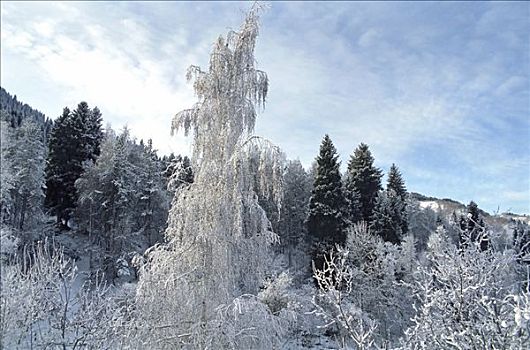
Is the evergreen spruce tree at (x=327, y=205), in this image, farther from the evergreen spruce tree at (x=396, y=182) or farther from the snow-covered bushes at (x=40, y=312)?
the snow-covered bushes at (x=40, y=312)

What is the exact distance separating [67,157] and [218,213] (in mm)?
24626

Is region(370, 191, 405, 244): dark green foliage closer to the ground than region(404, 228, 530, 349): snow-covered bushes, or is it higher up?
higher up

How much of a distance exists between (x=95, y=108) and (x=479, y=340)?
31843 millimetres

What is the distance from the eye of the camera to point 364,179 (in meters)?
32.5

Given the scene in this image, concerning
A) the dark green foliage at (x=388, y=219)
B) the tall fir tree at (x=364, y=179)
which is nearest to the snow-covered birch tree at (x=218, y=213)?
the dark green foliage at (x=388, y=219)

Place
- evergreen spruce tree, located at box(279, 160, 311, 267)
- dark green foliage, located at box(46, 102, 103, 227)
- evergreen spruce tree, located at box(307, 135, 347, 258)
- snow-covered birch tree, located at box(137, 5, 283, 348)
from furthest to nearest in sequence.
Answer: evergreen spruce tree, located at box(279, 160, 311, 267), dark green foliage, located at box(46, 102, 103, 227), evergreen spruce tree, located at box(307, 135, 347, 258), snow-covered birch tree, located at box(137, 5, 283, 348)

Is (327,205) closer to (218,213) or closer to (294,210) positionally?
(294,210)

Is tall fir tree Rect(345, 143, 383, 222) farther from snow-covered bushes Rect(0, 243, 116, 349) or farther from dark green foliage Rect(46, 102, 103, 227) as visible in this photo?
snow-covered bushes Rect(0, 243, 116, 349)

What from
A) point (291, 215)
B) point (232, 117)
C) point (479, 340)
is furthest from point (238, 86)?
point (291, 215)

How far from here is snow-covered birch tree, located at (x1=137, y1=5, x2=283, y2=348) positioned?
271 inches

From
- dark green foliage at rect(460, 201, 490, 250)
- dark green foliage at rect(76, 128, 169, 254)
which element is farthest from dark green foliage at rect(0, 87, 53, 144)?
dark green foliage at rect(460, 201, 490, 250)

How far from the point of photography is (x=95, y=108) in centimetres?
3159

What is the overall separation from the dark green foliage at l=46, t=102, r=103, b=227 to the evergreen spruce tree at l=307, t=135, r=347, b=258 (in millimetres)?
14479

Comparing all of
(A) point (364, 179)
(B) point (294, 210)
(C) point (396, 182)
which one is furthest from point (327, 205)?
(C) point (396, 182)
